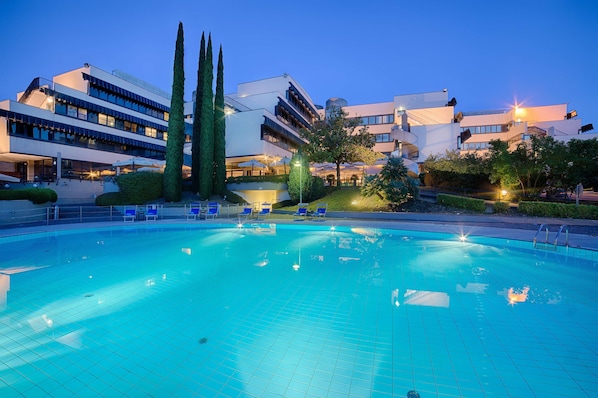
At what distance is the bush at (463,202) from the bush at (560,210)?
6.61ft

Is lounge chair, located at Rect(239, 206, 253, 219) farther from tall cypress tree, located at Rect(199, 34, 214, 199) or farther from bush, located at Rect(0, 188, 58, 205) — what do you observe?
bush, located at Rect(0, 188, 58, 205)

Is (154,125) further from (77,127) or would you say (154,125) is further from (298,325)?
(298,325)

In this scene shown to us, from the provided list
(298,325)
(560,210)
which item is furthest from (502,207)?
(298,325)

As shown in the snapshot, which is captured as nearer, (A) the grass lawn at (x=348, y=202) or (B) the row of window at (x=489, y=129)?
(A) the grass lawn at (x=348, y=202)

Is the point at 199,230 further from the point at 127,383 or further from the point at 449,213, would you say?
the point at 449,213

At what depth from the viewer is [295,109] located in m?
42.7

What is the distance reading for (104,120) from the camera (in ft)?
105

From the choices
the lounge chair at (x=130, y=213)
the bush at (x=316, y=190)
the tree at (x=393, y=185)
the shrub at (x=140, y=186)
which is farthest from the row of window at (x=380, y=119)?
the lounge chair at (x=130, y=213)

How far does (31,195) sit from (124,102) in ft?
76.8

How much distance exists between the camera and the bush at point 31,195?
48.0ft

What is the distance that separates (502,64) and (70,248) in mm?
182887

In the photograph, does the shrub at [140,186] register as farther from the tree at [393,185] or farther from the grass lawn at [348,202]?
the tree at [393,185]

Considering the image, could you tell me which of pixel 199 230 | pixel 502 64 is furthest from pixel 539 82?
pixel 199 230

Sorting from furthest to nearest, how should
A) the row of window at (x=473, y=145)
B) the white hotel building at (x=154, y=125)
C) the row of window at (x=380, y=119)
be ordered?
the row of window at (x=380, y=119), the row of window at (x=473, y=145), the white hotel building at (x=154, y=125)
